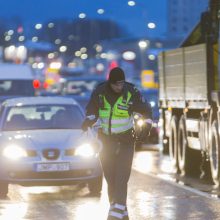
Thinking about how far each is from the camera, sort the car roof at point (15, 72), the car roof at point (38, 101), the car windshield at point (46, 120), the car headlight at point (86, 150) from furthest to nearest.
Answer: the car roof at point (15, 72) → the car roof at point (38, 101) → the car windshield at point (46, 120) → the car headlight at point (86, 150)

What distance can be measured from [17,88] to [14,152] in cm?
2020

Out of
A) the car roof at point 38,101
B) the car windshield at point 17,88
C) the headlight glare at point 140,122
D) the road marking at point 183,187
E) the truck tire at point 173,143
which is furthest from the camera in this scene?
the car windshield at point 17,88

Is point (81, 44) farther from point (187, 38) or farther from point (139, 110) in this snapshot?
point (139, 110)

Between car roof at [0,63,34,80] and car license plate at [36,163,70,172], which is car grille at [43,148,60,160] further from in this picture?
car roof at [0,63,34,80]

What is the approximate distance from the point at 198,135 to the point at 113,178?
8.30 meters

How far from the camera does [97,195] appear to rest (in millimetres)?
16141

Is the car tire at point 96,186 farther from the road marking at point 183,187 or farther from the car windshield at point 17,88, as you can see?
the car windshield at point 17,88

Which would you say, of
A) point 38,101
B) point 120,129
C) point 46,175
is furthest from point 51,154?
point 120,129

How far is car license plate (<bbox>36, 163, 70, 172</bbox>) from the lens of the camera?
627 inches

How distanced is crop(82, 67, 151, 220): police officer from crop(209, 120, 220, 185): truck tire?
609cm

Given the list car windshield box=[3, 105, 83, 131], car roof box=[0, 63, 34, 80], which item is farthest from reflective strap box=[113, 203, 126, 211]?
car roof box=[0, 63, 34, 80]

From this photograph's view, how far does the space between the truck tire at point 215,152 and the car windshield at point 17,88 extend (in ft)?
57.5

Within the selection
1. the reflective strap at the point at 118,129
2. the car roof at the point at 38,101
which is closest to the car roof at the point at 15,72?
the car roof at the point at 38,101

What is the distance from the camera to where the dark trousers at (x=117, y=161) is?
39.5ft
